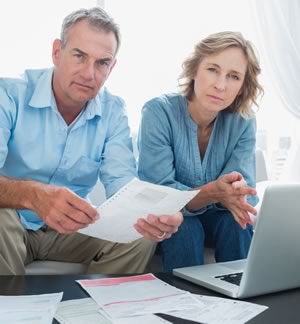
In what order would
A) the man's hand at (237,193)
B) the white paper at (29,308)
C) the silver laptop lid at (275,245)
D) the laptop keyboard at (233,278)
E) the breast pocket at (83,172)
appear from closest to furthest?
the white paper at (29,308) → the silver laptop lid at (275,245) → the laptop keyboard at (233,278) → the man's hand at (237,193) → the breast pocket at (83,172)

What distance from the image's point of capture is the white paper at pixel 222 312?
0.91 meters

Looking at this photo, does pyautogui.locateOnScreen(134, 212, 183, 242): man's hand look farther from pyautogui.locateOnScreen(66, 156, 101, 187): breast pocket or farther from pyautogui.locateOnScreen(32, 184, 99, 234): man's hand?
pyautogui.locateOnScreen(66, 156, 101, 187): breast pocket

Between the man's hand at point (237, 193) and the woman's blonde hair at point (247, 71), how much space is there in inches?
19.2

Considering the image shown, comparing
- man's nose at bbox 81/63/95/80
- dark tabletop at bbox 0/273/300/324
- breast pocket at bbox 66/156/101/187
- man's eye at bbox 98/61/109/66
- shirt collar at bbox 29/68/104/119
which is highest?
man's eye at bbox 98/61/109/66

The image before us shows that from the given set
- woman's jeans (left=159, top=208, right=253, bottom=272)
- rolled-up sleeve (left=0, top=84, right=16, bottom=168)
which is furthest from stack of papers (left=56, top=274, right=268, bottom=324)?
rolled-up sleeve (left=0, top=84, right=16, bottom=168)

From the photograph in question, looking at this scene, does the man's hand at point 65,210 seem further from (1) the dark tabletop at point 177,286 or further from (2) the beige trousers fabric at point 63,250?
(2) the beige trousers fabric at point 63,250

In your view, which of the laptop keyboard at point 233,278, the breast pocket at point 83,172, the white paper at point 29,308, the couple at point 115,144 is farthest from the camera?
the breast pocket at point 83,172

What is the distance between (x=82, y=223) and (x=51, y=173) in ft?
1.77

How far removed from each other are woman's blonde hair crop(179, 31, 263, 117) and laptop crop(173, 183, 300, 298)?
84cm

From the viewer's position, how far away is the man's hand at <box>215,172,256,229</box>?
138cm

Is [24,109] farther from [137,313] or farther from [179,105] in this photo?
[137,313]

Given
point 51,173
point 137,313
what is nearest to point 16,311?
point 137,313

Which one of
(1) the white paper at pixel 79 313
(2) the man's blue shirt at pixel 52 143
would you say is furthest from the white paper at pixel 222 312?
(2) the man's blue shirt at pixel 52 143

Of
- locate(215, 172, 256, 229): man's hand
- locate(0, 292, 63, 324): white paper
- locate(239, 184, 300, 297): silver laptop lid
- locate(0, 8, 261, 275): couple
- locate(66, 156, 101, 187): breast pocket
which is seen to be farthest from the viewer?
locate(66, 156, 101, 187): breast pocket
